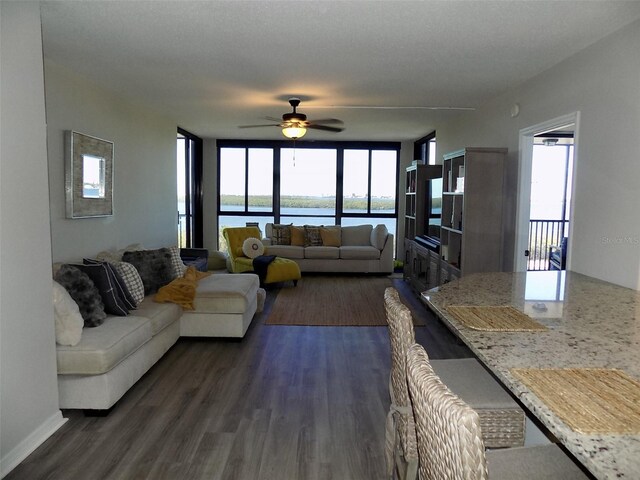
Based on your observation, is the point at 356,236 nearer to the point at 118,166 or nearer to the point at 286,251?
the point at 286,251

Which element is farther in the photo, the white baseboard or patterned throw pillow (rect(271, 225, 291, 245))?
patterned throw pillow (rect(271, 225, 291, 245))

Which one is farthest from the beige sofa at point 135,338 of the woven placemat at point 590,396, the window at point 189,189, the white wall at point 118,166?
the window at point 189,189

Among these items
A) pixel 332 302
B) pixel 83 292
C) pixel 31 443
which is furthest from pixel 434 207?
pixel 31 443

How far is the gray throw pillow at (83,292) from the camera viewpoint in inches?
128

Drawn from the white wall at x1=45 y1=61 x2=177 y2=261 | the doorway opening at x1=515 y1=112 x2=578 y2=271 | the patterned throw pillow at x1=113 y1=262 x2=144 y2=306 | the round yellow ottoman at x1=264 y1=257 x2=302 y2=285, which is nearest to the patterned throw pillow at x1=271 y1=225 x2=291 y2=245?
the round yellow ottoman at x1=264 y1=257 x2=302 y2=285

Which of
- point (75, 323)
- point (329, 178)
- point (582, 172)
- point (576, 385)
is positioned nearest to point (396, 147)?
point (329, 178)

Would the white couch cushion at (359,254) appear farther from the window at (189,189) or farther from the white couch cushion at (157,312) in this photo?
the white couch cushion at (157,312)

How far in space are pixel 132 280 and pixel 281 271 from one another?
326cm

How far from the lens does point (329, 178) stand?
985cm

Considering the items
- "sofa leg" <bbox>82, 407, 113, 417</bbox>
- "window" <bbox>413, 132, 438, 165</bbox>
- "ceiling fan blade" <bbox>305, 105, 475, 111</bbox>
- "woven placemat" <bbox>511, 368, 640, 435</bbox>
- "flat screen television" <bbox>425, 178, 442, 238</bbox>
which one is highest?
"ceiling fan blade" <bbox>305, 105, 475, 111</bbox>

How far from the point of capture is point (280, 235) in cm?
873

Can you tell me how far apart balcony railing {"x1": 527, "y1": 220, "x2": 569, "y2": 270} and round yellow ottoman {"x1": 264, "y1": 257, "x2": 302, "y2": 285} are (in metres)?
3.99

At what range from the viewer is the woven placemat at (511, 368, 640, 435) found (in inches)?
41.9

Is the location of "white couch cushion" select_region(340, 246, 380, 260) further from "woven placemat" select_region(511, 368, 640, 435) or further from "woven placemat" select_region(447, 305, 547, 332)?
"woven placemat" select_region(511, 368, 640, 435)
